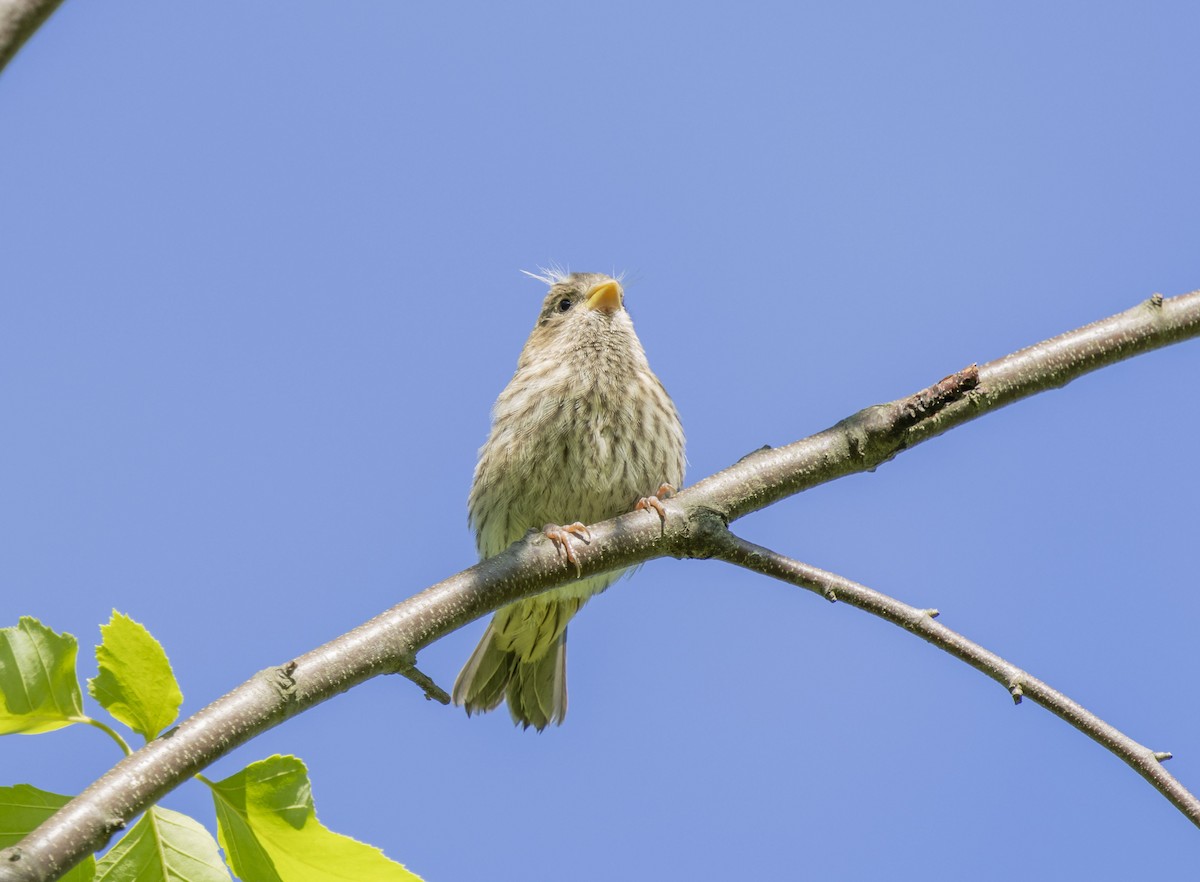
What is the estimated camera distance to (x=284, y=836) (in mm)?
2430

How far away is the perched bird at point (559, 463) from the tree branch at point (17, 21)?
365cm

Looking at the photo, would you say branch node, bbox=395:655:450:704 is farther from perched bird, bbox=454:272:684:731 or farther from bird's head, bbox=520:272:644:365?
bird's head, bbox=520:272:644:365

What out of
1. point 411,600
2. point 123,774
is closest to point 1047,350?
point 411,600

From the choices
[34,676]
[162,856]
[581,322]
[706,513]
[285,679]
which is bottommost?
[162,856]

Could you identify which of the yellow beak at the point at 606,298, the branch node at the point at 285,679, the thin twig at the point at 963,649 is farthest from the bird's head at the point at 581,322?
the branch node at the point at 285,679

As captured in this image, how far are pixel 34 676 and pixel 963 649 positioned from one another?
6.59ft

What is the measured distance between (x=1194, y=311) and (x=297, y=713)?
2.58 metres

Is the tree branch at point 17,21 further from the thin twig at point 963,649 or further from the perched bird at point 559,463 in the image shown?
the perched bird at point 559,463

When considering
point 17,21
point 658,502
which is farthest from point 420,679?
point 17,21

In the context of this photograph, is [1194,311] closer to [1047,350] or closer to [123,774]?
[1047,350]

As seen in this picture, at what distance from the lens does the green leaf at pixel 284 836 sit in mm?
2404

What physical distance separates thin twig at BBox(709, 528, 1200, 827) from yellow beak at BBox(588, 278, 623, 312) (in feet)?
11.6

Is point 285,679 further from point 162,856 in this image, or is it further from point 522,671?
point 522,671

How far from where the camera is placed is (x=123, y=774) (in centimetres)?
247
